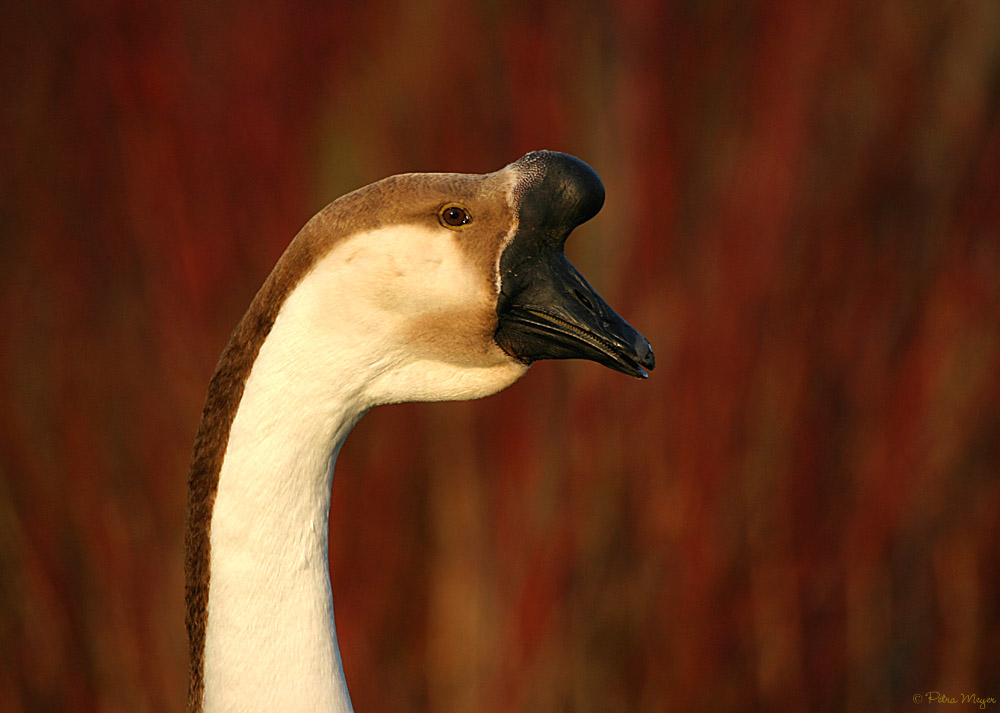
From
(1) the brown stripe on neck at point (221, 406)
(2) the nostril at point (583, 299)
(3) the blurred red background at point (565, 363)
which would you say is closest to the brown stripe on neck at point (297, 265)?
(1) the brown stripe on neck at point (221, 406)

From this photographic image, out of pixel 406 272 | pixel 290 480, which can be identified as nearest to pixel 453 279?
pixel 406 272

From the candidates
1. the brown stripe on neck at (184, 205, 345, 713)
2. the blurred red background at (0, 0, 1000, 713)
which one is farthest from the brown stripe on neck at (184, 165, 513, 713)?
the blurred red background at (0, 0, 1000, 713)

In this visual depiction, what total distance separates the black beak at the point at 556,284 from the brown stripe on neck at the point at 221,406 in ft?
0.85

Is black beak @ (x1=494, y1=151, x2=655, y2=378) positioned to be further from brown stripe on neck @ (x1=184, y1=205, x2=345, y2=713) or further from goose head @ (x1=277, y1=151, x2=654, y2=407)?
brown stripe on neck @ (x1=184, y1=205, x2=345, y2=713)

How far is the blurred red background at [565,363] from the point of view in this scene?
103 inches

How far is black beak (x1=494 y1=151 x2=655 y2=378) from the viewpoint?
1243 mm

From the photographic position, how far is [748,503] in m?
2.91

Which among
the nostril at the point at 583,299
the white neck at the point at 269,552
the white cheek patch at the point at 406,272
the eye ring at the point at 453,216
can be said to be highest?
the eye ring at the point at 453,216

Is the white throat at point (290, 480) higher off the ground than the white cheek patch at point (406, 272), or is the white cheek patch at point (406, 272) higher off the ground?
the white cheek patch at point (406, 272)

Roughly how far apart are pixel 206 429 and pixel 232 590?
0.23m

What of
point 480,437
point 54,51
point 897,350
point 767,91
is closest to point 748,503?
point 897,350

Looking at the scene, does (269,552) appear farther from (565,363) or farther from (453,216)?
(565,363)

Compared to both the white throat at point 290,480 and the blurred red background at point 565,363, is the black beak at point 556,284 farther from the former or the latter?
the blurred red background at point 565,363

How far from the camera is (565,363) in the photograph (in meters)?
2.85
